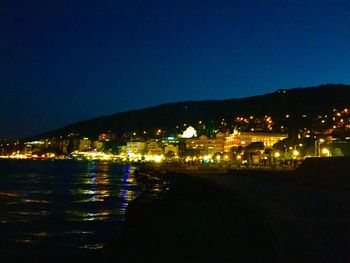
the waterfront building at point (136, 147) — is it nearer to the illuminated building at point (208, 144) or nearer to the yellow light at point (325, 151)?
the illuminated building at point (208, 144)

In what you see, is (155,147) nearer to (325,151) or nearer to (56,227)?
(325,151)

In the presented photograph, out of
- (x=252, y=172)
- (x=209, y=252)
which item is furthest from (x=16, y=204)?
(x=252, y=172)

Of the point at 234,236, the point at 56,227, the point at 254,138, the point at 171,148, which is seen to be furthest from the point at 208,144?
the point at 234,236

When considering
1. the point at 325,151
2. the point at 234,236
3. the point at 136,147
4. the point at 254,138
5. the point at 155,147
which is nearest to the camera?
the point at 234,236

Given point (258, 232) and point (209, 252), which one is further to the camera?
point (258, 232)

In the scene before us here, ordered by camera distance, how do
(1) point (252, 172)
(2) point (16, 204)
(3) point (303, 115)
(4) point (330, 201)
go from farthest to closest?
(3) point (303, 115) → (1) point (252, 172) → (2) point (16, 204) → (4) point (330, 201)

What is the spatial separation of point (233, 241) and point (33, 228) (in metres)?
8.39

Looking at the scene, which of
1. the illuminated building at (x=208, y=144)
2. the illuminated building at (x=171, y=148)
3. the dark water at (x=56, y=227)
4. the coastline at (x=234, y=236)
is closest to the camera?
the coastline at (x=234, y=236)

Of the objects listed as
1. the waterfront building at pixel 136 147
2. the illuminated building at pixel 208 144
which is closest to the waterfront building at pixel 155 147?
the waterfront building at pixel 136 147

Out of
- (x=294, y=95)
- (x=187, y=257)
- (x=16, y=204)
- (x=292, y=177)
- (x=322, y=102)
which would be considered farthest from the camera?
(x=294, y=95)

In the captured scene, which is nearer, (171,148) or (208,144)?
(208,144)

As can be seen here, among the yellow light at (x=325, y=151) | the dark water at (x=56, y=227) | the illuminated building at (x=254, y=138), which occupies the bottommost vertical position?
the dark water at (x=56, y=227)

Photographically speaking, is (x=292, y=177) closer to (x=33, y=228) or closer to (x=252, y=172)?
(x=252, y=172)

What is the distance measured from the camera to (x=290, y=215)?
13.0m
